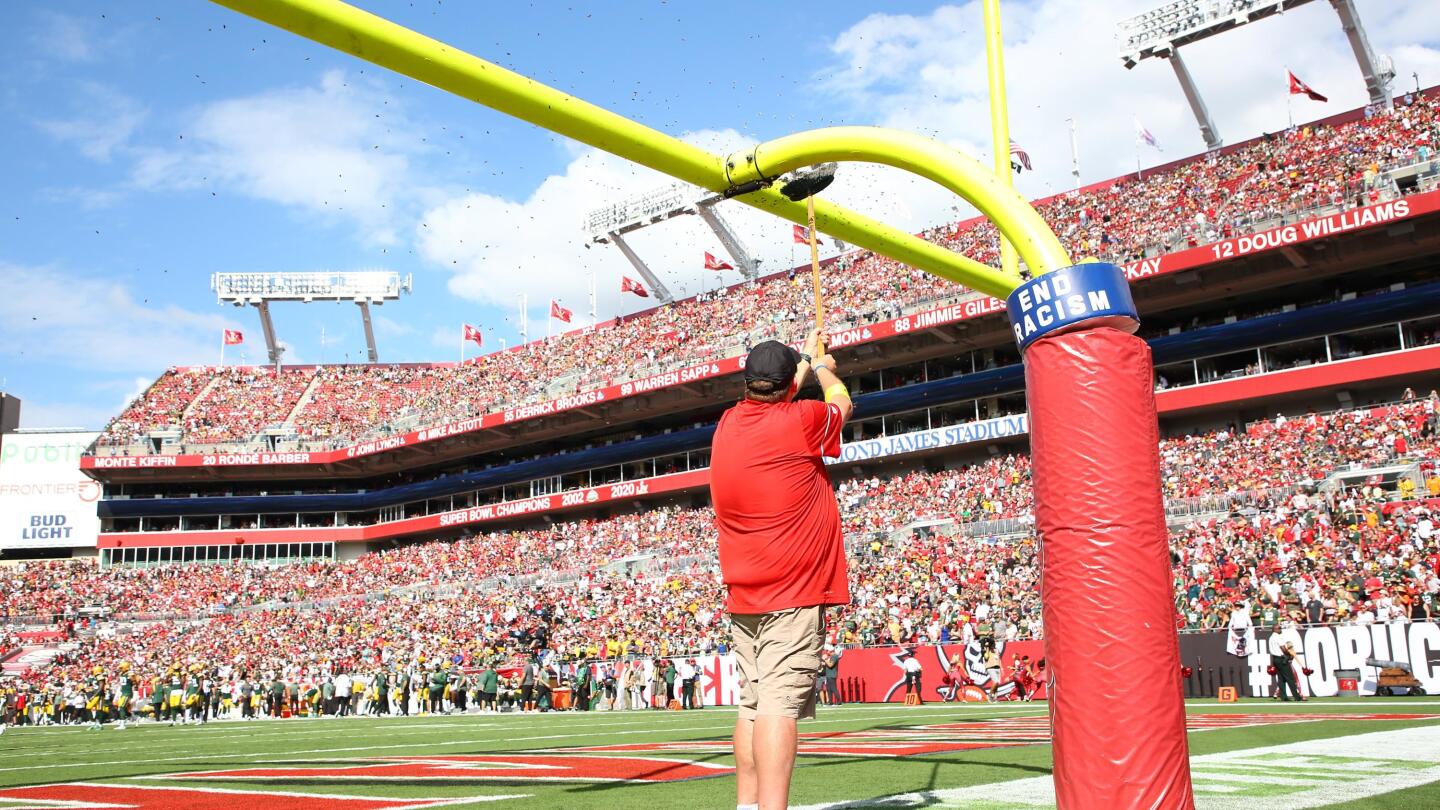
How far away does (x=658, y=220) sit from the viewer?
169 feet

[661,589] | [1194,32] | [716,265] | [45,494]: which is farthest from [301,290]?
[1194,32]

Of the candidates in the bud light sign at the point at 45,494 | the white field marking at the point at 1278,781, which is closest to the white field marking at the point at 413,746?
the white field marking at the point at 1278,781

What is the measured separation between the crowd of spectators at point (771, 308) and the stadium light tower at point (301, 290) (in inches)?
132

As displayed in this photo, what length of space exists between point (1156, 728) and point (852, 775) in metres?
3.63

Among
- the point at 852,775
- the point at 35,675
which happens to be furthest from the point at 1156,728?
the point at 35,675

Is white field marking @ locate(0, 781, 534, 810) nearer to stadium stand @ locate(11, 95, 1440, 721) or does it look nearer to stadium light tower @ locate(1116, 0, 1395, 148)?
stadium stand @ locate(11, 95, 1440, 721)

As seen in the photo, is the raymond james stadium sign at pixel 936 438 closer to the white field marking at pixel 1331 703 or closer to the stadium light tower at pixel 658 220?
the stadium light tower at pixel 658 220

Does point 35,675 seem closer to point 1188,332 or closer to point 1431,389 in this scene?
point 1188,332

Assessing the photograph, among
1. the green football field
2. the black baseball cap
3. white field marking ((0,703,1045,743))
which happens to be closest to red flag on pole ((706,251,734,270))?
white field marking ((0,703,1045,743))

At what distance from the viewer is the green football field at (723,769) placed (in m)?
5.36

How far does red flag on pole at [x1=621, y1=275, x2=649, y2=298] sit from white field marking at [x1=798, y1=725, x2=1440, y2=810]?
44786 millimetres

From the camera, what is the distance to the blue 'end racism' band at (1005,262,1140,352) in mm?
3348

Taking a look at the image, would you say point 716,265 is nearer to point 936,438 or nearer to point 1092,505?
point 936,438

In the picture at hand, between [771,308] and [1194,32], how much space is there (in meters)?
17.4
